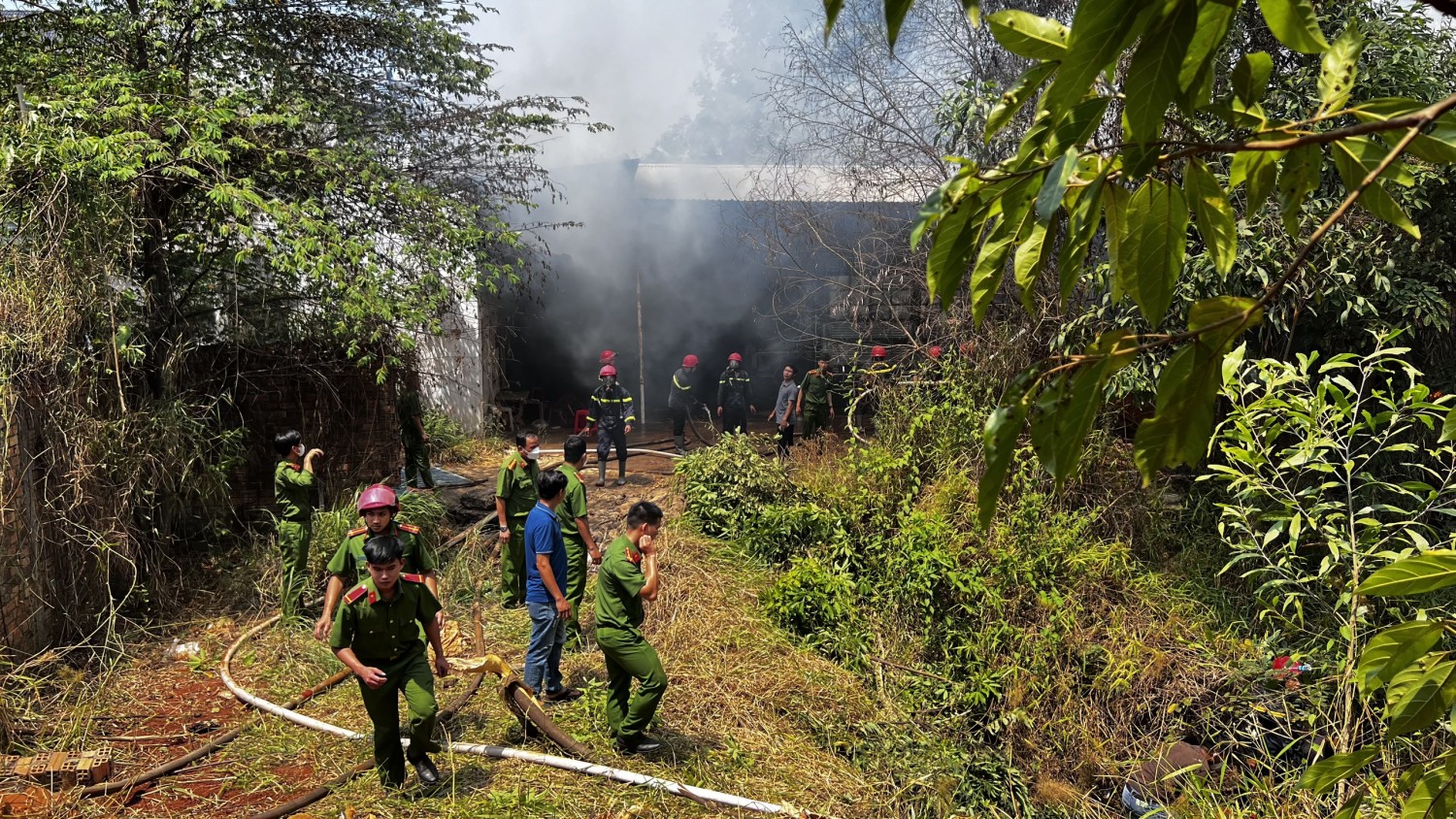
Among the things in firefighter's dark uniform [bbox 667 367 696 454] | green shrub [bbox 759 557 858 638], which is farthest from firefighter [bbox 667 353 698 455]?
green shrub [bbox 759 557 858 638]

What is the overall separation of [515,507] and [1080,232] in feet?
21.2

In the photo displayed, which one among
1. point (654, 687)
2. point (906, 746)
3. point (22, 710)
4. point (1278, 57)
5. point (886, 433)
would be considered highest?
point (1278, 57)

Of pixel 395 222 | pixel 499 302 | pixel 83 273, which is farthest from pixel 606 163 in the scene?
pixel 83 273

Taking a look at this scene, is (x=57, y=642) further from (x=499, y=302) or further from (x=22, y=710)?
(x=499, y=302)

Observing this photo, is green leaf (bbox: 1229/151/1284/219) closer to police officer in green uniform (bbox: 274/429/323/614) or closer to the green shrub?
the green shrub

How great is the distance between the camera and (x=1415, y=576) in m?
1.32

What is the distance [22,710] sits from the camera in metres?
5.24

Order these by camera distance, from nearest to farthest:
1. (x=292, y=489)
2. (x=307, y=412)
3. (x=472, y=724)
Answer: (x=472, y=724)
(x=292, y=489)
(x=307, y=412)

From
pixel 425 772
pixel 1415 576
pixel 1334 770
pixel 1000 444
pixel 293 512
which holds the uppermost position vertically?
pixel 1000 444

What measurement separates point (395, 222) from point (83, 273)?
2740 millimetres

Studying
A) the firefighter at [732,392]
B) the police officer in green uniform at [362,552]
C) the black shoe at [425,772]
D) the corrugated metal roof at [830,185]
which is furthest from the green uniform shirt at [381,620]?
the firefighter at [732,392]

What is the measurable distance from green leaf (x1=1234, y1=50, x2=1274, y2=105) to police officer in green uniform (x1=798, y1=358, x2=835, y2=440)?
10.2 m

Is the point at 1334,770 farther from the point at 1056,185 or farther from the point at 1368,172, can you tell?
the point at 1056,185

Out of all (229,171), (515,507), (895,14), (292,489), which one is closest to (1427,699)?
(895,14)
